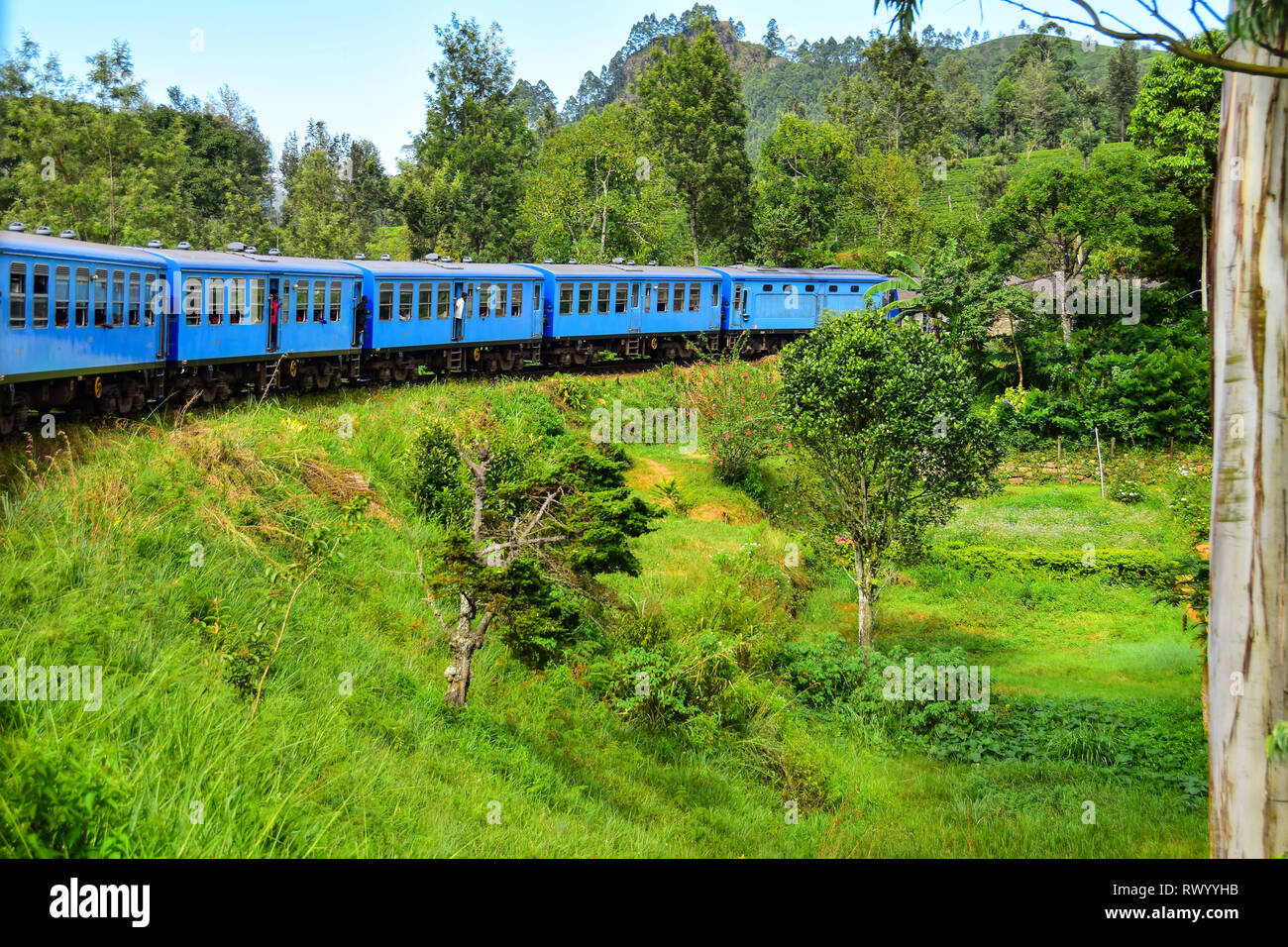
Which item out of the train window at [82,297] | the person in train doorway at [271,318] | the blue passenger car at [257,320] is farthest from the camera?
the person in train doorway at [271,318]

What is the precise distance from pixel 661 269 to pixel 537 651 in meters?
20.3

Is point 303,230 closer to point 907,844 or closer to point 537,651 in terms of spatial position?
point 537,651

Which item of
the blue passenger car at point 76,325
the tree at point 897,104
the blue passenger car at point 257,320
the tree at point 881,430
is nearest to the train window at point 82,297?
the blue passenger car at point 76,325

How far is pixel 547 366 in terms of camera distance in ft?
92.7

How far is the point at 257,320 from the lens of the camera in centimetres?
1847

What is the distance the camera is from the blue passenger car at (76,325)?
12.7 metres

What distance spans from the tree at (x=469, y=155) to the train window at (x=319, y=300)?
23844 mm

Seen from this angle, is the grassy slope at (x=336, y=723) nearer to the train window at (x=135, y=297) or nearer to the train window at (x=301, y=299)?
the train window at (x=135, y=297)

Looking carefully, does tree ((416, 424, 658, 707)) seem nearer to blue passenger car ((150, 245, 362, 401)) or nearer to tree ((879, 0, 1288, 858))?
tree ((879, 0, 1288, 858))

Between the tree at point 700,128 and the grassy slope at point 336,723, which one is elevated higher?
the tree at point 700,128

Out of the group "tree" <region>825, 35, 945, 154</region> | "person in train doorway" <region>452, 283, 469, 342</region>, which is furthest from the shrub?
"tree" <region>825, 35, 945, 154</region>

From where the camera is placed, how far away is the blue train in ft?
44.7

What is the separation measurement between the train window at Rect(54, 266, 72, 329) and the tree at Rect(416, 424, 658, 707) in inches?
266

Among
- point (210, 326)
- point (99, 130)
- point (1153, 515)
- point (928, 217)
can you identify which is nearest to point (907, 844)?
point (210, 326)
